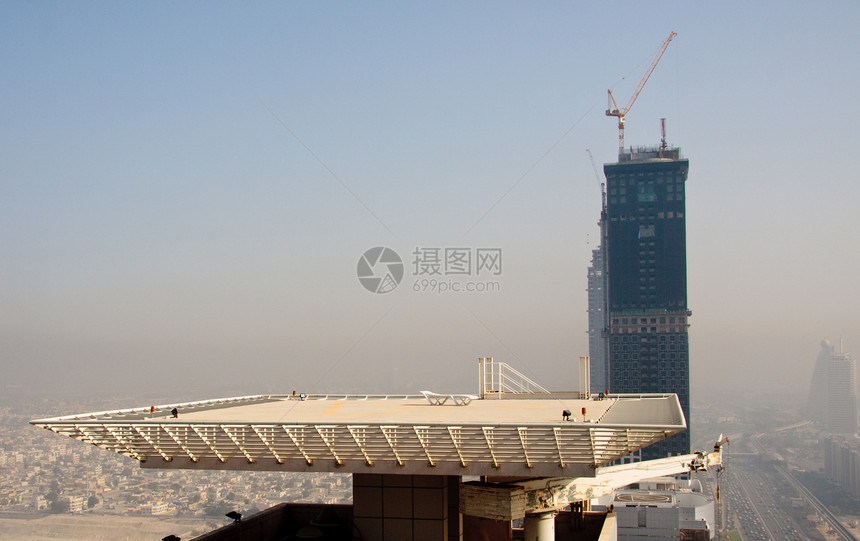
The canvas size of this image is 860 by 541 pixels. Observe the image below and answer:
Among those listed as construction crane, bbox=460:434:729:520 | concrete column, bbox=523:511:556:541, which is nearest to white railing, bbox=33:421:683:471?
construction crane, bbox=460:434:729:520

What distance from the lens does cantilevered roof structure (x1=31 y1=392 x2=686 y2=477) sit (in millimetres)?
33938

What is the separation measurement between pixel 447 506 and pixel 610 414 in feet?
32.2

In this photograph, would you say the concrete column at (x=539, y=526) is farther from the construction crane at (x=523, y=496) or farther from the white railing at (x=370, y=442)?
the white railing at (x=370, y=442)

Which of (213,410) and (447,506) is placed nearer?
(447,506)

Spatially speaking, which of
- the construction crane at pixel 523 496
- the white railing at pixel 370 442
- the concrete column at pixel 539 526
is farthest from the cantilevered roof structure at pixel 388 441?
the concrete column at pixel 539 526

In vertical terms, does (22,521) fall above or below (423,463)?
below

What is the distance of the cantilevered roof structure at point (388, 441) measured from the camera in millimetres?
33938

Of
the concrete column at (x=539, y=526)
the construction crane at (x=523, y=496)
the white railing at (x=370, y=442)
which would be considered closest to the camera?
the white railing at (x=370, y=442)

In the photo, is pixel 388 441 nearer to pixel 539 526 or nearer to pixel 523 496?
pixel 523 496

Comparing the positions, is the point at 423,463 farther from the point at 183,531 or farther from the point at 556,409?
the point at 183,531

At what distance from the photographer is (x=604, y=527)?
56625mm

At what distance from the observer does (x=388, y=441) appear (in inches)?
1404

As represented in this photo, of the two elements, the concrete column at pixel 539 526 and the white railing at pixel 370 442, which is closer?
the white railing at pixel 370 442

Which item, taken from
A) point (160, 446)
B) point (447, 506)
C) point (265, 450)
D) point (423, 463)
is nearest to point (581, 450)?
point (423, 463)
